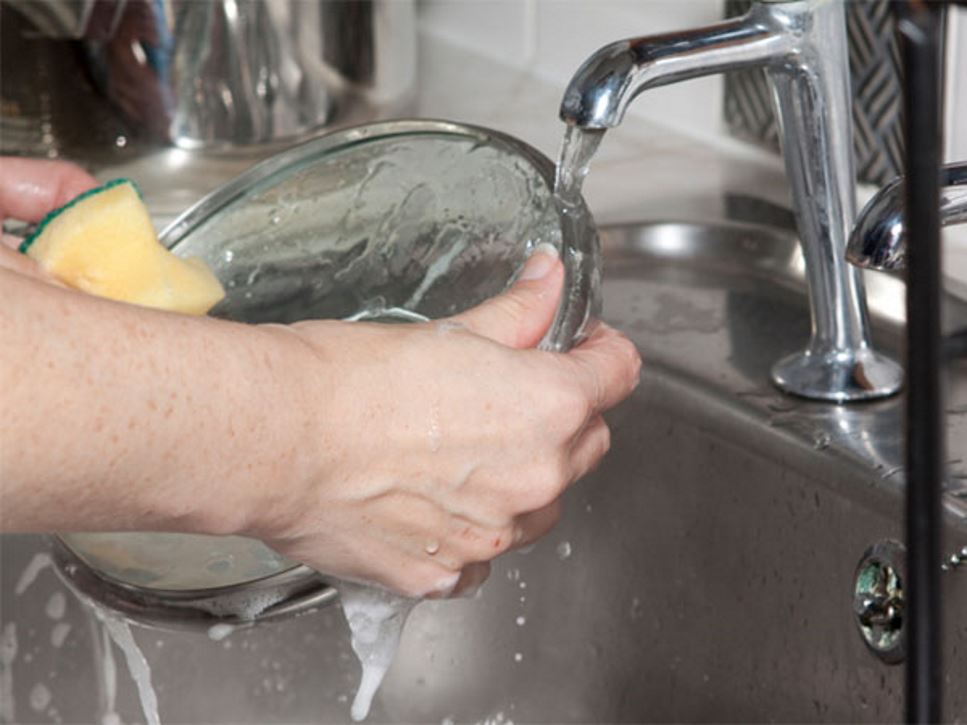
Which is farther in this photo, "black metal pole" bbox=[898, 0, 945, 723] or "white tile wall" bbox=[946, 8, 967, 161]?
"white tile wall" bbox=[946, 8, 967, 161]

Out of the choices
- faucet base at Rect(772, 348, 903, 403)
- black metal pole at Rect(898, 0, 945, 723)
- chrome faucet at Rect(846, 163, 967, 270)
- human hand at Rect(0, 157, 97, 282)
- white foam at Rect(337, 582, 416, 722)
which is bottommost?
white foam at Rect(337, 582, 416, 722)

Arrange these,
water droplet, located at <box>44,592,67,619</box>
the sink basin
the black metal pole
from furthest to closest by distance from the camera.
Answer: water droplet, located at <box>44,592,67,619</box>, the sink basin, the black metal pole

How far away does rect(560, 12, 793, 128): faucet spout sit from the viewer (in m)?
0.59

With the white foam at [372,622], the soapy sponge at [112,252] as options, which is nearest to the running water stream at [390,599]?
the white foam at [372,622]

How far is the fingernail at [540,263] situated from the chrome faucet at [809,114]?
50mm

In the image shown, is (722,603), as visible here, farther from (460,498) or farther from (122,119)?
(122,119)

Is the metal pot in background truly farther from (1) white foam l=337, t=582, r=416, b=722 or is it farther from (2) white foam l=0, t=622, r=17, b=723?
(1) white foam l=337, t=582, r=416, b=722

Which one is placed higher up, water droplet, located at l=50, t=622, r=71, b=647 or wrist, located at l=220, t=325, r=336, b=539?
wrist, located at l=220, t=325, r=336, b=539

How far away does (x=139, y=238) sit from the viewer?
58 centimetres

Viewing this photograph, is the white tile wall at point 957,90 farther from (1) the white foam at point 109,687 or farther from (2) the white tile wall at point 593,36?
(1) the white foam at point 109,687

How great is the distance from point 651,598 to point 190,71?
41 cm

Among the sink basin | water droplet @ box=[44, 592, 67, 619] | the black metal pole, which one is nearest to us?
the black metal pole

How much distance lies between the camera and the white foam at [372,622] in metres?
0.57

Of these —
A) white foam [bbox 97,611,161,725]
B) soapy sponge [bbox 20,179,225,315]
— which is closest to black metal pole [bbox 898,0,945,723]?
soapy sponge [bbox 20,179,225,315]
